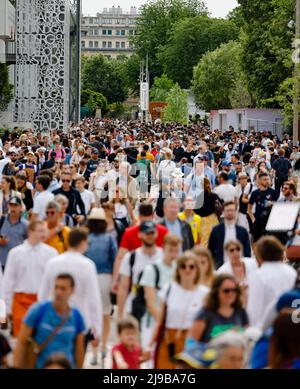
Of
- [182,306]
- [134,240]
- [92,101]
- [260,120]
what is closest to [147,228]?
[134,240]

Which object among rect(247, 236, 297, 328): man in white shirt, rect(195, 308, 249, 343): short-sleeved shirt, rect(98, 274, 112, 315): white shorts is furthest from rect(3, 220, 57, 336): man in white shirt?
rect(195, 308, 249, 343): short-sleeved shirt

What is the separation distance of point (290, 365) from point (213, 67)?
77978mm

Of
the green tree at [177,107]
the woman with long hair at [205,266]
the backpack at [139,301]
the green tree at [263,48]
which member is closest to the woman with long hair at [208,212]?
the woman with long hair at [205,266]

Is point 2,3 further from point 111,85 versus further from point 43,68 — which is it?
point 111,85

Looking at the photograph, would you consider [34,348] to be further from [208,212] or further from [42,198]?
[208,212]

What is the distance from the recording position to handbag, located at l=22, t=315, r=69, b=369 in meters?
8.22

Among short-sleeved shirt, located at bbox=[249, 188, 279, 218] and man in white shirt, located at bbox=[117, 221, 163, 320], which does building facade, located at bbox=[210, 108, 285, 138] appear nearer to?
short-sleeved shirt, located at bbox=[249, 188, 279, 218]

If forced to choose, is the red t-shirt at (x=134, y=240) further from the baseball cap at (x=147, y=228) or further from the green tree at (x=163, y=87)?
the green tree at (x=163, y=87)

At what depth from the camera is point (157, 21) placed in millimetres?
138625

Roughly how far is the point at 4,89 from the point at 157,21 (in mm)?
77470

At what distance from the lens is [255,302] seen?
9.47 m

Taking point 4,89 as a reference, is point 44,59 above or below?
above

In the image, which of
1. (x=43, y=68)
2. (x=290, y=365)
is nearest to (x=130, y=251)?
(x=290, y=365)

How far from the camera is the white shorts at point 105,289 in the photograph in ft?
39.4
